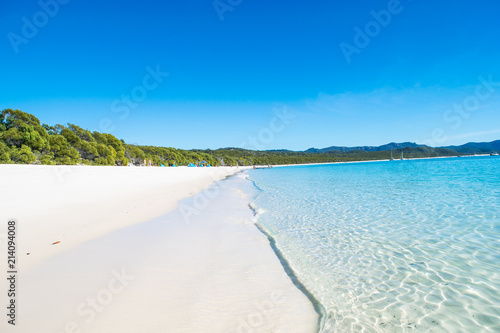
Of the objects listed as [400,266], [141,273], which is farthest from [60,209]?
[400,266]

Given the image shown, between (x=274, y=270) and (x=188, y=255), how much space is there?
6.10 ft

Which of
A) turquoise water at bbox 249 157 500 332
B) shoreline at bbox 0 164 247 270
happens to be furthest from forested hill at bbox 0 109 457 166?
turquoise water at bbox 249 157 500 332

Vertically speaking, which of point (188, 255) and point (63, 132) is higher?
point (63, 132)

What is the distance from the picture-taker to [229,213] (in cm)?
942

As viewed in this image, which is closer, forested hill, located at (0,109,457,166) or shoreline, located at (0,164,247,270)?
shoreline, located at (0,164,247,270)

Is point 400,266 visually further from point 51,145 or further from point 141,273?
point 51,145

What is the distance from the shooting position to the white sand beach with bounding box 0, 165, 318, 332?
110 inches

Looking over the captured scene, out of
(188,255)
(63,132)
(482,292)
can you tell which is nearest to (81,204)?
(188,255)

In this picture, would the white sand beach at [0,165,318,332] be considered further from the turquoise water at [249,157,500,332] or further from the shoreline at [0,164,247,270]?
the turquoise water at [249,157,500,332]

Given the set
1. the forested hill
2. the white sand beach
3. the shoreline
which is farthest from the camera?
the forested hill

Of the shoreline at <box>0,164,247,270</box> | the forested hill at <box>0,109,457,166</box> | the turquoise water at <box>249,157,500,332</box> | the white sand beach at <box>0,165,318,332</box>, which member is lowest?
the turquoise water at <box>249,157,500,332</box>

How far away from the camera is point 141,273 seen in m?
4.01

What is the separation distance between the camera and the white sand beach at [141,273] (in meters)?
2.80

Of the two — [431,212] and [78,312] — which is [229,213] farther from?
[431,212]
